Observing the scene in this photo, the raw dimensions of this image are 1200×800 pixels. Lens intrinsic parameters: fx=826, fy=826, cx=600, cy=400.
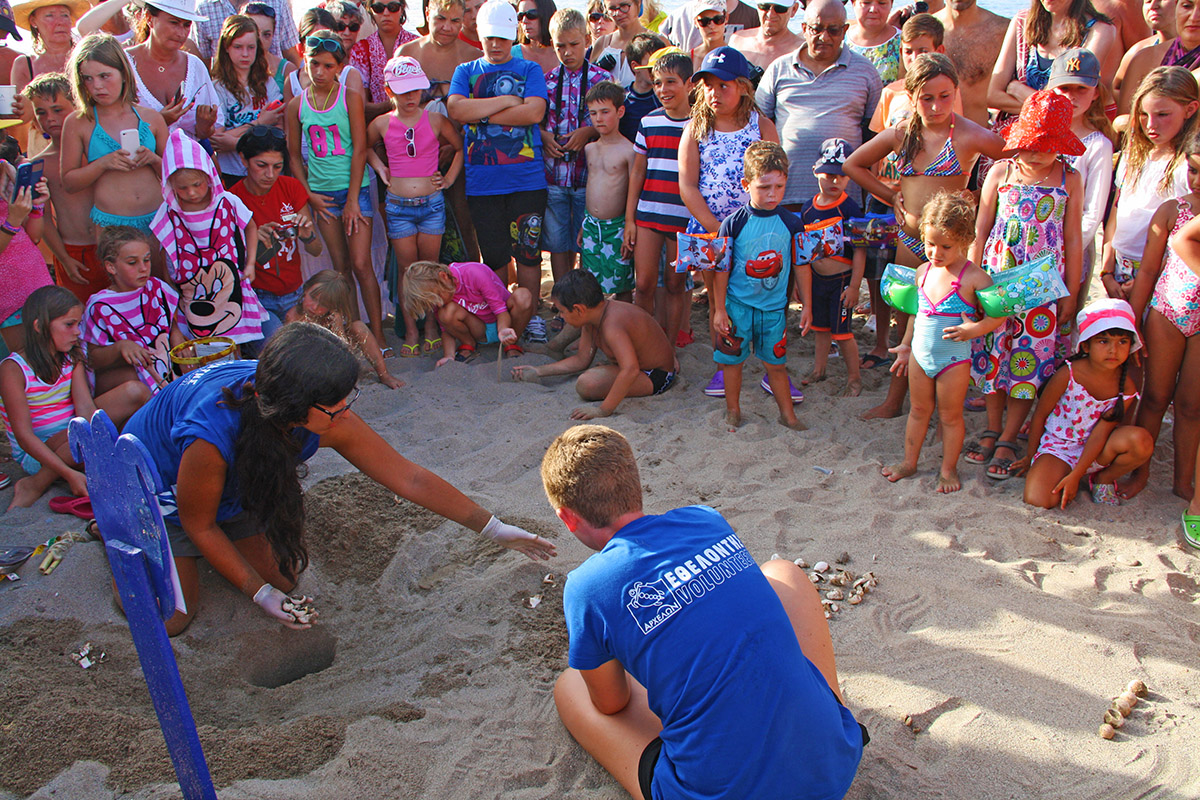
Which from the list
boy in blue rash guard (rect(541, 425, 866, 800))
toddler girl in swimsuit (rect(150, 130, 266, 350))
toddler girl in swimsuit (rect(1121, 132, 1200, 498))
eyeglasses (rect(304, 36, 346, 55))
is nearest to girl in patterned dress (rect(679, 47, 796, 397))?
toddler girl in swimsuit (rect(1121, 132, 1200, 498))

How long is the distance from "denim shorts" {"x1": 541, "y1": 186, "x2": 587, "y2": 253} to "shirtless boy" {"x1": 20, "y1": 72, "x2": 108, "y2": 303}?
2.56 meters

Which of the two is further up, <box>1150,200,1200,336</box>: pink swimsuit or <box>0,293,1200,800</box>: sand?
<box>1150,200,1200,336</box>: pink swimsuit

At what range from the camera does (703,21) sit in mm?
5262

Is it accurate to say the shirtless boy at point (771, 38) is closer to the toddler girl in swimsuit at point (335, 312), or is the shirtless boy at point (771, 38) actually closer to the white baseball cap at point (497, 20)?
the white baseball cap at point (497, 20)

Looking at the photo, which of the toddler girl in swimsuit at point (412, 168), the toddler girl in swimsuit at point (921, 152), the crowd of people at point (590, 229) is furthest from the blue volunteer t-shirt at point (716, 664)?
the toddler girl in swimsuit at point (412, 168)

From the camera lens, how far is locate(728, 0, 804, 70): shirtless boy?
521cm

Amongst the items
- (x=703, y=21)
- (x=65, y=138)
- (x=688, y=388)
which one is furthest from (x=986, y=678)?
(x=65, y=138)

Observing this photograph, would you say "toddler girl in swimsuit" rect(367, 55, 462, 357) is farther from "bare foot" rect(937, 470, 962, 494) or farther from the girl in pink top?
"bare foot" rect(937, 470, 962, 494)

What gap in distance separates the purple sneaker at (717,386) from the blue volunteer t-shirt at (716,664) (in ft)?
9.35

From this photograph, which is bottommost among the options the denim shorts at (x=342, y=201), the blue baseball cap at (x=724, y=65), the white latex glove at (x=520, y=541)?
the white latex glove at (x=520, y=541)

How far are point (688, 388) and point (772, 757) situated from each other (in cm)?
319

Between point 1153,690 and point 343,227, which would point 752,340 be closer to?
point 1153,690

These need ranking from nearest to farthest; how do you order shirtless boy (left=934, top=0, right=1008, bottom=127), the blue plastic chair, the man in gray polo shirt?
the blue plastic chair → the man in gray polo shirt → shirtless boy (left=934, top=0, right=1008, bottom=127)

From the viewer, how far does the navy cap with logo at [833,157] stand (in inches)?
177
